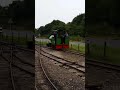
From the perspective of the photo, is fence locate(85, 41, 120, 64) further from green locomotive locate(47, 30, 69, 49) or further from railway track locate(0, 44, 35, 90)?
green locomotive locate(47, 30, 69, 49)

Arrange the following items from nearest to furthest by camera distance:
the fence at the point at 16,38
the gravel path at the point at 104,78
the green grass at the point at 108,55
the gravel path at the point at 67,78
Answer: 1. the fence at the point at 16,38
2. the gravel path at the point at 104,78
3. the gravel path at the point at 67,78
4. the green grass at the point at 108,55

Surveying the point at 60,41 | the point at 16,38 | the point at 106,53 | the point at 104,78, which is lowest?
the point at 104,78

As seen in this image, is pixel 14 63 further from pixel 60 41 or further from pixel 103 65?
pixel 60 41

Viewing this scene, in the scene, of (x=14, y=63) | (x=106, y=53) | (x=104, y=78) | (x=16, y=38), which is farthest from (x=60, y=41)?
(x=16, y=38)

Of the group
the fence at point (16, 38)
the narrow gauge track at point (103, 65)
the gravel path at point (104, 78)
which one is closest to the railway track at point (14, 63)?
the fence at point (16, 38)

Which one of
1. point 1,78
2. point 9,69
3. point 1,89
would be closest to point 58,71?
point 9,69

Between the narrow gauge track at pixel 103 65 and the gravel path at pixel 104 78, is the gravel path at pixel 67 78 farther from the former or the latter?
the narrow gauge track at pixel 103 65

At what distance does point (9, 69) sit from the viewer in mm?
10078

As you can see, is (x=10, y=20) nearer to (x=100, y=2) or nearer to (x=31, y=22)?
(x=31, y=22)

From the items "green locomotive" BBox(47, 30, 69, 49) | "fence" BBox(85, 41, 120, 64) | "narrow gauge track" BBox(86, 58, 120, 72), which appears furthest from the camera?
"green locomotive" BBox(47, 30, 69, 49)

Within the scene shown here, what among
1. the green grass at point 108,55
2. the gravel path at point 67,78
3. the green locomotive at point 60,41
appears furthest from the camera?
the green locomotive at point 60,41

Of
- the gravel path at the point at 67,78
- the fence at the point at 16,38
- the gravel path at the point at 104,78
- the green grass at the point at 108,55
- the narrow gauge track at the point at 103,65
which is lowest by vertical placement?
the gravel path at the point at 67,78

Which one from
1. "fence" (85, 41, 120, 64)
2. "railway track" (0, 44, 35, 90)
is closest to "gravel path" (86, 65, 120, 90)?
"fence" (85, 41, 120, 64)

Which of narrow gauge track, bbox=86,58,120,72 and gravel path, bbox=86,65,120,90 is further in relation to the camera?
narrow gauge track, bbox=86,58,120,72
